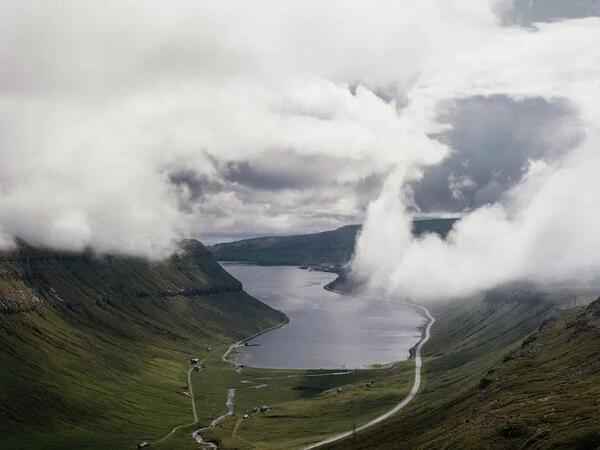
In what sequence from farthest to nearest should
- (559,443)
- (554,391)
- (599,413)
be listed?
(554,391), (599,413), (559,443)

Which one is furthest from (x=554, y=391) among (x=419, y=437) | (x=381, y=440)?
(x=381, y=440)

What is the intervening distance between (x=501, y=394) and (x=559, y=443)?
6904 cm

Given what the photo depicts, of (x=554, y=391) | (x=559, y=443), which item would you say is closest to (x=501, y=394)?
(x=554, y=391)

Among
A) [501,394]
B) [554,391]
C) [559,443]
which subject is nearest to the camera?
[559,443]

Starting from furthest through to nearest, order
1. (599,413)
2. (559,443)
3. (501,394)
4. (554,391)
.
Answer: (501,394) → (554,391) → (599,413) → (559,443)

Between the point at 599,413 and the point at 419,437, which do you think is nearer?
the point at 599,413

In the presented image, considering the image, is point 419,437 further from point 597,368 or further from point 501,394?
point 597,368

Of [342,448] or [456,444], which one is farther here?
[342,448]

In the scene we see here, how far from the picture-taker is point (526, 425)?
143m

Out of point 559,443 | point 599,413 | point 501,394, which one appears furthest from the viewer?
point 501,394

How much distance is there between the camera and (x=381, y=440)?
198 meters

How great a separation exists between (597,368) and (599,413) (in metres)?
62.5

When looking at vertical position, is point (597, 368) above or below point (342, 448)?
above

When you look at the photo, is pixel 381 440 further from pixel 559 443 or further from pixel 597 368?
pixel 559 443
